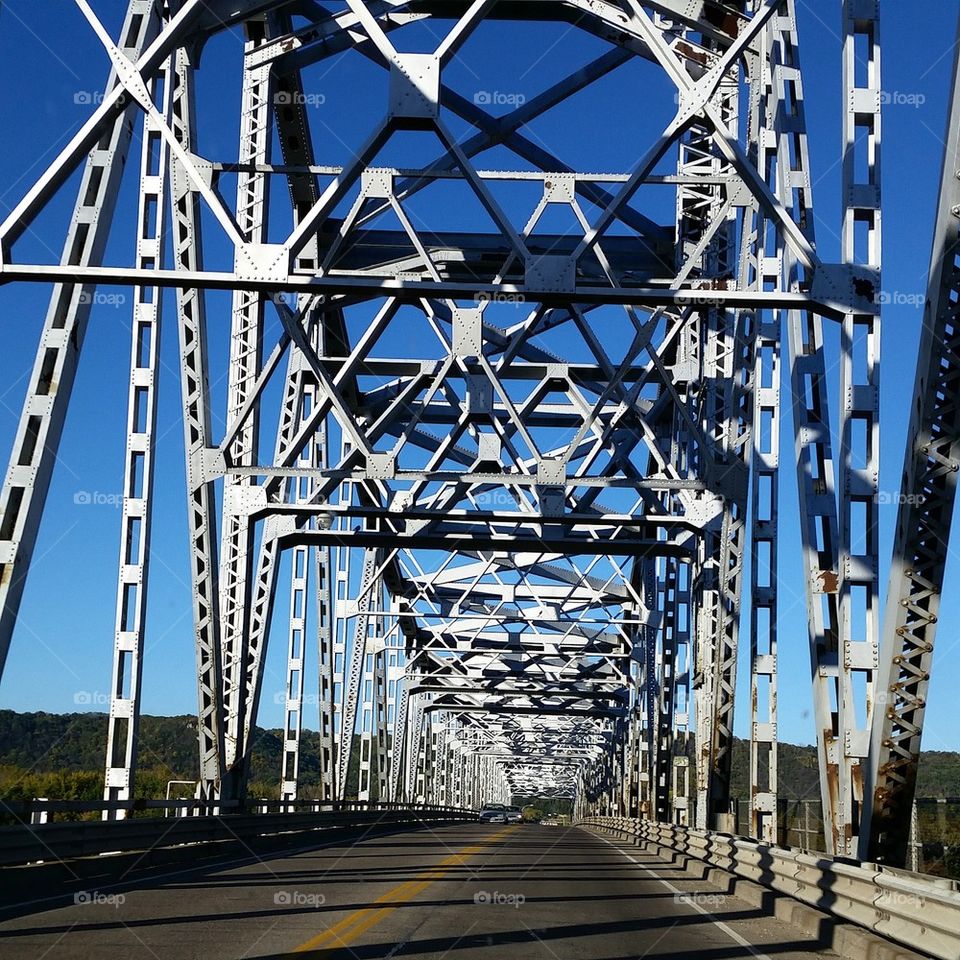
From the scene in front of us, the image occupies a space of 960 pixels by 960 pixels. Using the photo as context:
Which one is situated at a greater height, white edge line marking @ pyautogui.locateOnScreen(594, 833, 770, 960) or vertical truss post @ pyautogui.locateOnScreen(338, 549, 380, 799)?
vertical truss post @ pyautogui.locateOnScreen(338, 549, 380, 799)

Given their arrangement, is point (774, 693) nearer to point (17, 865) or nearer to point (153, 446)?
point (153, 446)

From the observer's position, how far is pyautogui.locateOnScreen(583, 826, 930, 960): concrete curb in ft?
31.9

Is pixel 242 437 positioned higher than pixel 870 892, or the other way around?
→ pixel 242 437

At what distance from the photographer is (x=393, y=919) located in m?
12.0

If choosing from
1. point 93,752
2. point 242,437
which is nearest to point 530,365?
point 242,437

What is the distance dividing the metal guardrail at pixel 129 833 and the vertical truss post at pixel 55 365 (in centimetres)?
187

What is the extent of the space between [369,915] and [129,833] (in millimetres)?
5874

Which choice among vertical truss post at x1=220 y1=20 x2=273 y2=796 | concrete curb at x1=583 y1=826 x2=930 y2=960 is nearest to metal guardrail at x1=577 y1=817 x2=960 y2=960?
concrete curb at x1=583 y1=826 x2=930 y2=960

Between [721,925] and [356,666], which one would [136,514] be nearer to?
[721,925]

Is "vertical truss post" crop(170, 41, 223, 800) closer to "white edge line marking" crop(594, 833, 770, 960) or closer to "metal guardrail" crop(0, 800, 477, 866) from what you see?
"metal guardrail" crop(0, 800, 477, 866)

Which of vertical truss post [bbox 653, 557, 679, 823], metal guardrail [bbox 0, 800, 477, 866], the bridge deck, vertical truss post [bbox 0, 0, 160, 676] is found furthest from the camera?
vertical truss post [bbox 653, 557, 679, 823]

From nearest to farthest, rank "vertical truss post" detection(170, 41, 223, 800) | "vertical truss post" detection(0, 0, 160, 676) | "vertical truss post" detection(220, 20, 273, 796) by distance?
"vertical truss post" detection(0, 0, 160, 676)
"vertical truss post" detection(170, 41, 223, 800)
"vertical truss post" detection(220, 20, 273, 796)

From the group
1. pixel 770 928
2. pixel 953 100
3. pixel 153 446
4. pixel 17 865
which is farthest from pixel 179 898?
pixel 953 100

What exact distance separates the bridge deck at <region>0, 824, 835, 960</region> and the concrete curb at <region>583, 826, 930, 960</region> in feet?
0.52
